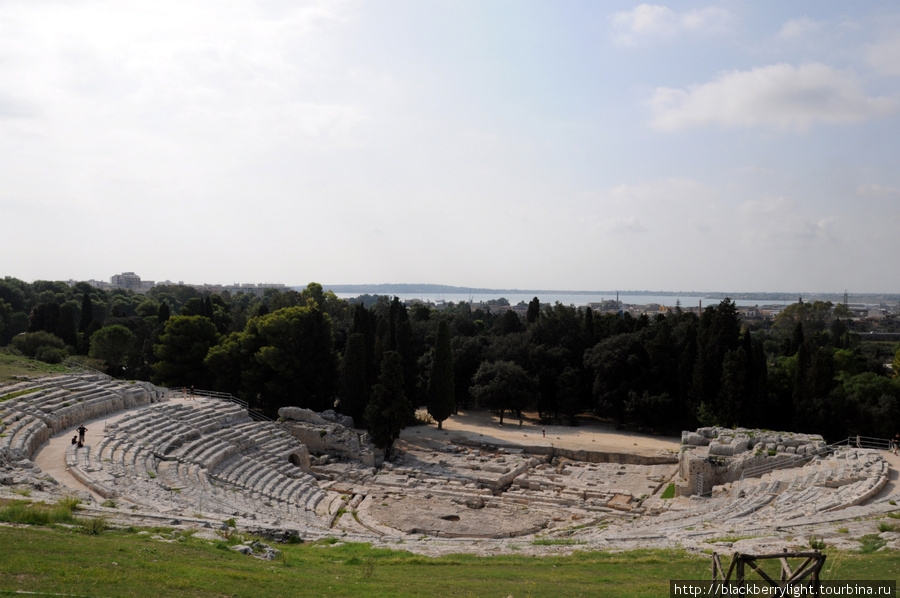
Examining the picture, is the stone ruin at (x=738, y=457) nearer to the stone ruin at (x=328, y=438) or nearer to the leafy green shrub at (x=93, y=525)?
the stone ruin at (x=328, y=438)

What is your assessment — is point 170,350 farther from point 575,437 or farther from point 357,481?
point 575,437

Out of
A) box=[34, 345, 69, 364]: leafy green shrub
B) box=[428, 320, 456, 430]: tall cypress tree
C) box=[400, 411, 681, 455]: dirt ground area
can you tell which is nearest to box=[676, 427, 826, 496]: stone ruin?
box=[400, 411, 681, 455]: dirt ground area

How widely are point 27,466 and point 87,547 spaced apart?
353 inches

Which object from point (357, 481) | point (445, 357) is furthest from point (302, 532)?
point (445, 357)

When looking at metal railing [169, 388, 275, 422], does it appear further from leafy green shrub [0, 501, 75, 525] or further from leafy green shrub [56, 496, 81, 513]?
leafy green shrub [0, 501, 75, 525]

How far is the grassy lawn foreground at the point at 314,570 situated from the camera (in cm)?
779

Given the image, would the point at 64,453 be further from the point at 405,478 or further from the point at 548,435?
the point at 548,435

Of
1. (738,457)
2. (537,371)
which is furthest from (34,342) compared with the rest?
(738,457)

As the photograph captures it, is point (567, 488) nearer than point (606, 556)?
No

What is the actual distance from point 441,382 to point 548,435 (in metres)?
6.99

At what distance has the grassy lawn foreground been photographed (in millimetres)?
7789

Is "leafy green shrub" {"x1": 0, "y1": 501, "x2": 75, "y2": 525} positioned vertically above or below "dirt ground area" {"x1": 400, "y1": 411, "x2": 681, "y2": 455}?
above

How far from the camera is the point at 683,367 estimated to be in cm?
3531

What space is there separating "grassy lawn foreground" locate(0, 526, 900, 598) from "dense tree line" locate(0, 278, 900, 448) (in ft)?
55.7
